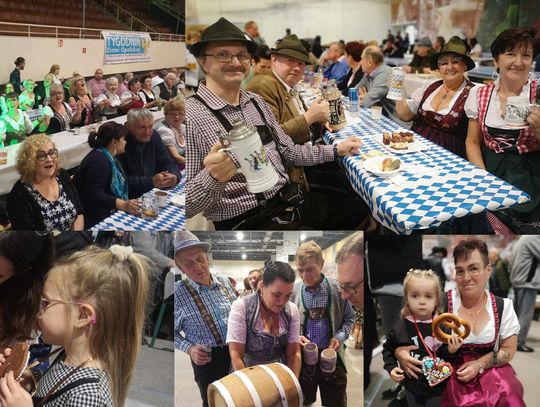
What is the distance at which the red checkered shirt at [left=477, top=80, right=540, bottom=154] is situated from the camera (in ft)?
7.84

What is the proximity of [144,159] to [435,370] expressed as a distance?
1652 mm

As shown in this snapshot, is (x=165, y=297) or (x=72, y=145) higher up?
(x=72, y=145)

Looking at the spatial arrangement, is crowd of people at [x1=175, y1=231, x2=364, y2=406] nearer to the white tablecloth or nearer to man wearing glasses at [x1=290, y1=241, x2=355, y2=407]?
man wearing glasses at [x1=290, y1=241, x2=355, y2=407]

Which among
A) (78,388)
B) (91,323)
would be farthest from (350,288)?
(78,388)

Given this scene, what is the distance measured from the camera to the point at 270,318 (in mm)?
2703

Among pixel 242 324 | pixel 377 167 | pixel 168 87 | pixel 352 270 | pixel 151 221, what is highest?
pixel 168 87

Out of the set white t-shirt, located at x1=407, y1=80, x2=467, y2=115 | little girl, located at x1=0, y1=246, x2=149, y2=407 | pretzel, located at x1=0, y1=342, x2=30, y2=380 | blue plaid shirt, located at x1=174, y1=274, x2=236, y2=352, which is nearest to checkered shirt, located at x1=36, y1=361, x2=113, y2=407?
little girl, located at x1=0, y1=246, x2=149, y2=407

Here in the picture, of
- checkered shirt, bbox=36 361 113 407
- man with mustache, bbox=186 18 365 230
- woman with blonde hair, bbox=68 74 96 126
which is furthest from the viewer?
checkered shirt, bbox=36 361 113 407

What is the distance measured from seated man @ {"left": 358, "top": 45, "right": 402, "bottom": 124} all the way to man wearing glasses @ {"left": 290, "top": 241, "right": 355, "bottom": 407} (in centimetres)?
68

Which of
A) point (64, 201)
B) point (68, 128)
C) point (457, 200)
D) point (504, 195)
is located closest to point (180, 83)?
point (68, 128)

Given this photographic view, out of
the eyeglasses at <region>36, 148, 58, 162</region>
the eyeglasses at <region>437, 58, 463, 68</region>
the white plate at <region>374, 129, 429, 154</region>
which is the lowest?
the eyeglasses at <region>36, 148, 58, 162</region>

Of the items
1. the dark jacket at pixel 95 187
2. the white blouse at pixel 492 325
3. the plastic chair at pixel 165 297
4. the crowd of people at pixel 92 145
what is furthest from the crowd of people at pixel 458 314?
the dark jacket at pixel 95 187

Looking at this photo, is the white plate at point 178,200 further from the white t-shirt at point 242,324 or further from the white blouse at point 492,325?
the white blouse at point 492,325

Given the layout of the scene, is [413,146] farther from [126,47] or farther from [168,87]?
[126,47]
